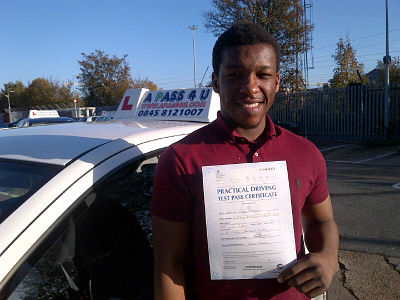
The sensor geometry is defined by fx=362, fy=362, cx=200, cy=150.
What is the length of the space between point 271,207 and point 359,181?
23.7 feet

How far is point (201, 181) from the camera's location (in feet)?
4.17

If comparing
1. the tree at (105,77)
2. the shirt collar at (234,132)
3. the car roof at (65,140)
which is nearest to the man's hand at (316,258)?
the shirt collar at (234,132)

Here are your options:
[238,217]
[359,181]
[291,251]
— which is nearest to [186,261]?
[238,217]

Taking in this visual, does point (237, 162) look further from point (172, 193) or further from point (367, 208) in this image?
point (367, 208)

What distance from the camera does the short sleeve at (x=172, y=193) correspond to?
4.09 feet

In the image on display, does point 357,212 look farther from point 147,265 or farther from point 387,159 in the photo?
point 387,159

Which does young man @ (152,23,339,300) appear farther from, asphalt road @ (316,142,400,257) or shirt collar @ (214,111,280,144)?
asphalt road @ (316,142,400,257)

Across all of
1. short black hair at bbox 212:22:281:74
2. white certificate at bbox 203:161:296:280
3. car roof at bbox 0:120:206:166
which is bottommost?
white certificate at bbox 203:161:296:280

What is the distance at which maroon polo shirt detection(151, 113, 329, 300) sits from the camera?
1263 millimetres

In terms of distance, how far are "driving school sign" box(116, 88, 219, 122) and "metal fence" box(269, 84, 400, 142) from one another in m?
12.4

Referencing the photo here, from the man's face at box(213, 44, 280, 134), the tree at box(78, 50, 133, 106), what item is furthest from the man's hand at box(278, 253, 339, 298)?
the tree at box(78, 50, 133, 106)

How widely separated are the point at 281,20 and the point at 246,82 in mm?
18222

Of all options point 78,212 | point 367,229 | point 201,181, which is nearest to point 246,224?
point 201,181

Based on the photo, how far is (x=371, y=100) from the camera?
1466 cm
